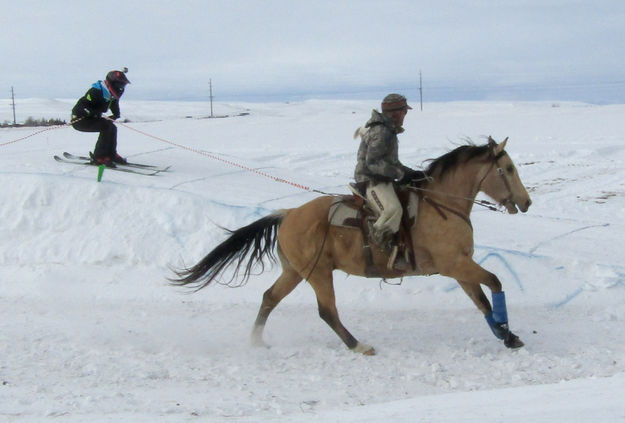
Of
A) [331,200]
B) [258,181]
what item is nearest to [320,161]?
[258,181]

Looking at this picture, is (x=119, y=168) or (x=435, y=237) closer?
(x=435, y=237)

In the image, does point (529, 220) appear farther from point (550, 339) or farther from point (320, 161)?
point (320, 161)

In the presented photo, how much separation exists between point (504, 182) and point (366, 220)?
1366mm

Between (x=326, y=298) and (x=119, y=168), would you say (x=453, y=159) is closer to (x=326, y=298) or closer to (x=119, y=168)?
(x=326, y=298)

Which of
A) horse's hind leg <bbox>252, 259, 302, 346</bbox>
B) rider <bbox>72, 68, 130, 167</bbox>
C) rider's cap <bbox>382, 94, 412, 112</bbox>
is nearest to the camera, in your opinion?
rider's cap <bbox>382, 94, 412, 112</bbox>

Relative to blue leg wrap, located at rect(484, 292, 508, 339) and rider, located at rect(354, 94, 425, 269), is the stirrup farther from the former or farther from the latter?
blue leg wrap, located at rect(484, 292, 508, 339)

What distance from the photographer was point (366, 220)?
255 inches

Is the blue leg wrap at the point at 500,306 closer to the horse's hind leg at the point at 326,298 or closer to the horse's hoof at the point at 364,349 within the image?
the horse's hoof at the point at 364,349

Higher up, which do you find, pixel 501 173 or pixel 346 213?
pixel 501 173

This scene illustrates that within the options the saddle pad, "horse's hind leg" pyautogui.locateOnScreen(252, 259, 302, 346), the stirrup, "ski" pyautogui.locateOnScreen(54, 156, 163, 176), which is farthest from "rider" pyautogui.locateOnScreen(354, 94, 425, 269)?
"ski" pyautogui.locateOnScreen(54, 156, 163, 176)

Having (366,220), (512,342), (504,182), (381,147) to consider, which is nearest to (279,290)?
(366,220)

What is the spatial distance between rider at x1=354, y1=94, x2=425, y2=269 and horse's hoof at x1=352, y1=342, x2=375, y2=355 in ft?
2.56

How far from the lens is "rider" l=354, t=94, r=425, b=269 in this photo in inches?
245

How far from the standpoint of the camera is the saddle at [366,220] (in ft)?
21.1
